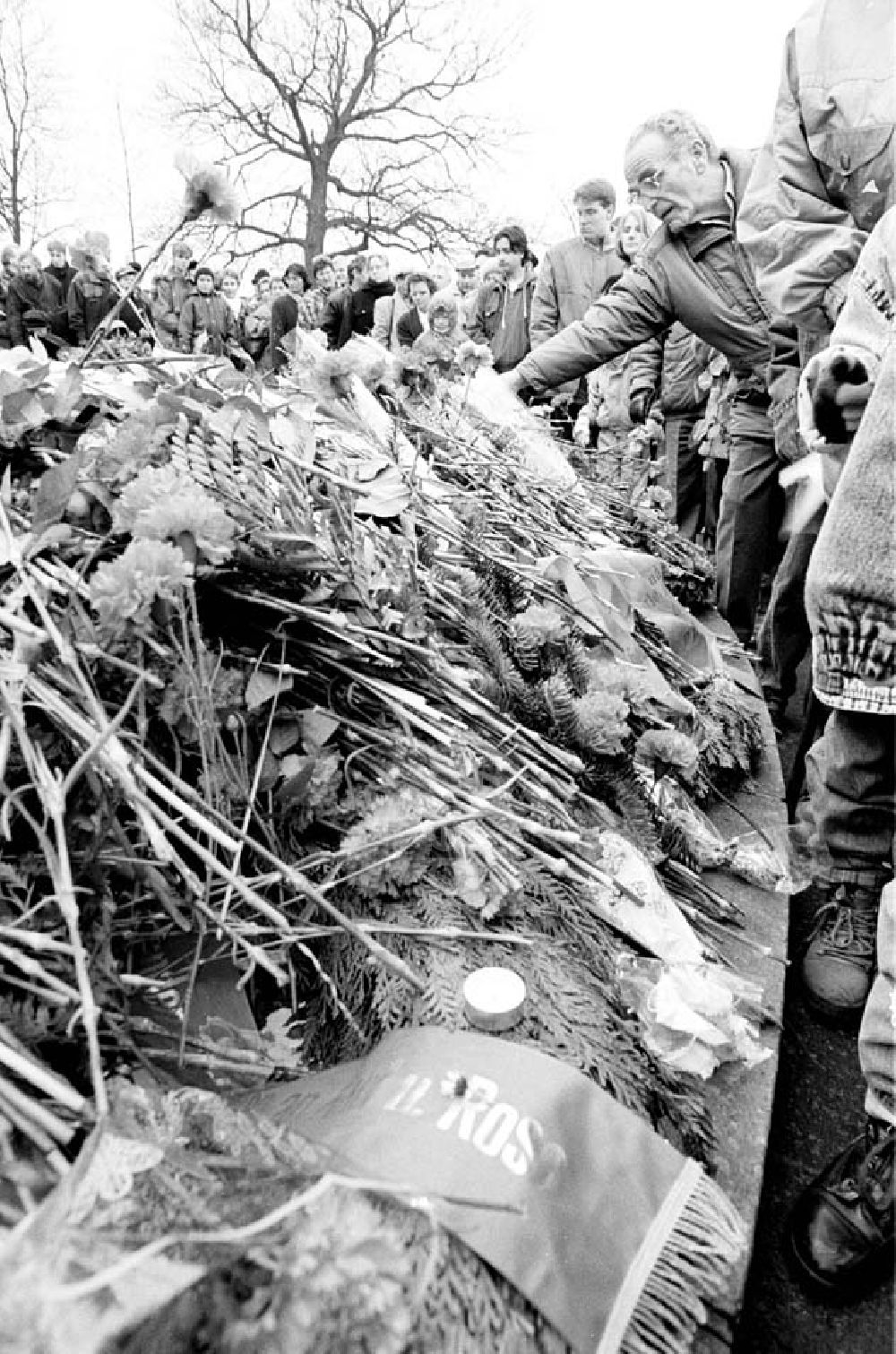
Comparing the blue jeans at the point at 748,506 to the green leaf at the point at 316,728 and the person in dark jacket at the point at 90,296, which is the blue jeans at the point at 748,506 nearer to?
the person in dark jacket at the point at 90,296

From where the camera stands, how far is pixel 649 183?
3.31m

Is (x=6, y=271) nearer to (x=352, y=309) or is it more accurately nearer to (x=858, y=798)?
(x=352, y=309)

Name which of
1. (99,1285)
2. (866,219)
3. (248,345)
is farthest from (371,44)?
(99,1285)

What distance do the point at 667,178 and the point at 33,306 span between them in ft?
26.7

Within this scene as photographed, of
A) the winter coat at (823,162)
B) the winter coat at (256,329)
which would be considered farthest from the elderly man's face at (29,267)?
the winter coat at (823,162)

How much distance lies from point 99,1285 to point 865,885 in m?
1.83

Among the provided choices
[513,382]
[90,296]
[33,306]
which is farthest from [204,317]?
[513,382]

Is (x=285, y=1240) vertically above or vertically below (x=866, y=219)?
below

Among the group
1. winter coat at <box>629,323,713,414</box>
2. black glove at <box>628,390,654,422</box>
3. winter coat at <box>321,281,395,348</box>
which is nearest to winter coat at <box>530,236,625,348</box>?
winter coat at <box>629,323,713,414</box>

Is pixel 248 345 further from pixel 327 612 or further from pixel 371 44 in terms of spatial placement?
pixel 371 44

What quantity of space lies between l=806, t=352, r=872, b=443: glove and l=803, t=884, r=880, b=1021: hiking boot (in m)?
0.92

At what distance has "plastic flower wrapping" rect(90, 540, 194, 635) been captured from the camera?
1.00 meters

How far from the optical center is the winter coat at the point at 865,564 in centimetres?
154

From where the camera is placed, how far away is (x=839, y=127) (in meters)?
2.49
